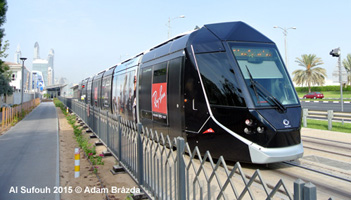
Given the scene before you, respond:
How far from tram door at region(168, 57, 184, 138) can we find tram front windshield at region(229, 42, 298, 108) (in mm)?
1711

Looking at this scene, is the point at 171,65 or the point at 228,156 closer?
the point at 228,156

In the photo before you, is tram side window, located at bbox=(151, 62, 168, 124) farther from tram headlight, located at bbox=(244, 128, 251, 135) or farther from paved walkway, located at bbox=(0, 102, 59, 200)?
paved walkway, located at bbox=(0, 102, 59, 200)

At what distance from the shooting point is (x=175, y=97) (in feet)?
25.5

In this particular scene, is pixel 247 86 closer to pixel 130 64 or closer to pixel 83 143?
pixel 83 143

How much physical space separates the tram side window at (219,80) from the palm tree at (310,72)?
161ft

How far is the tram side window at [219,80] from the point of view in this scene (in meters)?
6.40

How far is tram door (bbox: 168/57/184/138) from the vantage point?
751 cm

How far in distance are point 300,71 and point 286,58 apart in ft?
80.8

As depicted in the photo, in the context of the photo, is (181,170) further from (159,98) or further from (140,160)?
(159,98)

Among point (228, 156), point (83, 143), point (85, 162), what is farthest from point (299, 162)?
point (83, 143)

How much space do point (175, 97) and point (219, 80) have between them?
161 cm

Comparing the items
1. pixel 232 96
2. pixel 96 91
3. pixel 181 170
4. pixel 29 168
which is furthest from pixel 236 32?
pixel 96 91

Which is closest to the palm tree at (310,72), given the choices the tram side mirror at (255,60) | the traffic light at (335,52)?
the traffic light at (335,52)

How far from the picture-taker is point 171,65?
8.20 m
